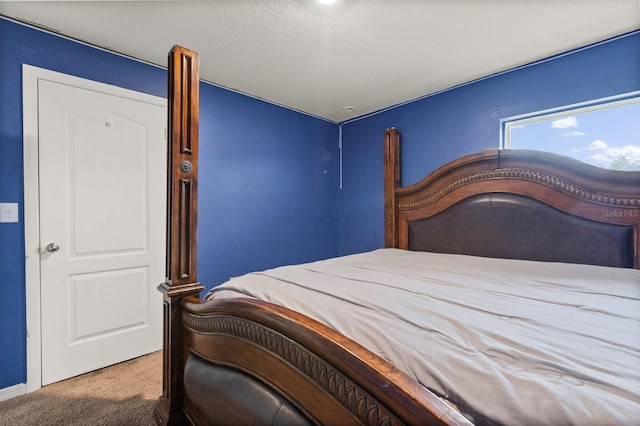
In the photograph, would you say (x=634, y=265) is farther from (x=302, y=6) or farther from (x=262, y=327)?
(x=302, y=6)

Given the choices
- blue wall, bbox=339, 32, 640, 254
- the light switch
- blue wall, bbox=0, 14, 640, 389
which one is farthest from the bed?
the light switch

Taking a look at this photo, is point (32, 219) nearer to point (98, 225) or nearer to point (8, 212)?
point (8, 212)

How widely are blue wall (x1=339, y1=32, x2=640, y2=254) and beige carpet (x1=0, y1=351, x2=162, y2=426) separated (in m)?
2.50

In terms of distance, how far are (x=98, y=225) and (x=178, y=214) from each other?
128 cm

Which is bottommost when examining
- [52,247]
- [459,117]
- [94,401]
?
[94,401]

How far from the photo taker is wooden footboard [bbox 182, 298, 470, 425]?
55 cm

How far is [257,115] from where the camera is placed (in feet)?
10.2

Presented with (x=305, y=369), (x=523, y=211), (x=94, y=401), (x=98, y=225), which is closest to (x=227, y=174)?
(x=98, y=225)

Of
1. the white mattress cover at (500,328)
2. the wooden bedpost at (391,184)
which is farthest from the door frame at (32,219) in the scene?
the wooden bedpost at (391,184)

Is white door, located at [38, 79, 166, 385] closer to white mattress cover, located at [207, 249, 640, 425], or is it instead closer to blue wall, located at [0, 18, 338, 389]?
blue wall, located at [0, 18, 338, 389]

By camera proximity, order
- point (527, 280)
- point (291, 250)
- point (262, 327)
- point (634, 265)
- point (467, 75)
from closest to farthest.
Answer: point (262, 327) < point (527, 280) < point (634, 265) < point (467, 75) < point (291, 250)

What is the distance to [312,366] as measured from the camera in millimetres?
744

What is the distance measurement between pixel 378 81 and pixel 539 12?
121 centimetres

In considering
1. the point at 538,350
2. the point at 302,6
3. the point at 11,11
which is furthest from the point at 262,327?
the point at 11,11
